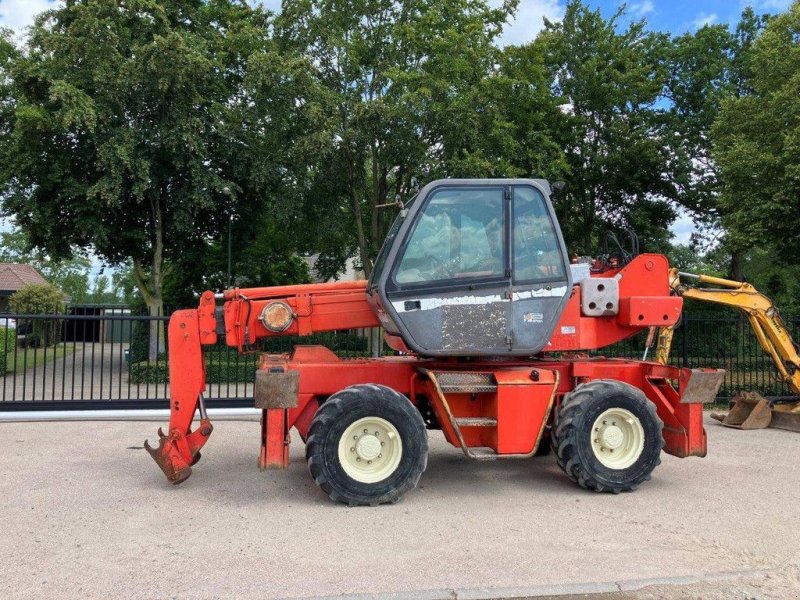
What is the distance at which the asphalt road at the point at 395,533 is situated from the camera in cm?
418

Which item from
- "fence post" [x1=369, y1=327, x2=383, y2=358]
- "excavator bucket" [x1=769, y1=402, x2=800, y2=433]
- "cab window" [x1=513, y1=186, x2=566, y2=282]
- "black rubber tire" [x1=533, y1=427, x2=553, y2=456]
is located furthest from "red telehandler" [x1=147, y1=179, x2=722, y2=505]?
"excavator bucket" [x1=769, y1=402, x2=800, y2=433]

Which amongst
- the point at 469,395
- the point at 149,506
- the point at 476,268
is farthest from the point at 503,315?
the point at 149,506

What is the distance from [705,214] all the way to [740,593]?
23.8 metres

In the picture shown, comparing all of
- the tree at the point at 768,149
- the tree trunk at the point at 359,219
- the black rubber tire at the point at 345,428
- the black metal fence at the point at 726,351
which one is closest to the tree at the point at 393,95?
the tree trunk at the point at 359,219

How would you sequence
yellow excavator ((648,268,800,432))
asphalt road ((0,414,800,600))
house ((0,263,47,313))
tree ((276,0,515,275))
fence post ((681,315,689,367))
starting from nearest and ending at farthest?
1. asphalt road ((0,414,800,600))
2. yellow excavator ((648,268,800,432))
3. fence post ((681,315,689,367))
4. tree ((276,0,515,275))
5. house ((0,263,47,313))

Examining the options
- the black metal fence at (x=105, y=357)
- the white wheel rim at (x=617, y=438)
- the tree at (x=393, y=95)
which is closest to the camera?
the white wheel rim at (x=617, y=438)

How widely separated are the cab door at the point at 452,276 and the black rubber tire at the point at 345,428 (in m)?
0.59

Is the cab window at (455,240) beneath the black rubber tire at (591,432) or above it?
above

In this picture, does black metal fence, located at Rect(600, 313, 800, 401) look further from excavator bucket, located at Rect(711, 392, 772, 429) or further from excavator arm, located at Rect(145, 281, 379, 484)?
excavator arm, located at Rect(145, 281, 379, 484)

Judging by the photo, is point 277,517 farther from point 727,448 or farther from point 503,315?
point 727,448

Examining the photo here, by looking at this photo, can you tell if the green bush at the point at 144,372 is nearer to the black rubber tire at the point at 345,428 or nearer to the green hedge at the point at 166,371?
the green hedge at the point at 166,371

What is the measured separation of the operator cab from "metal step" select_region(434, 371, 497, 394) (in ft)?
0.88

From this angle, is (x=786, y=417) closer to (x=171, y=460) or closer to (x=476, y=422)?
(x=476, y=422)

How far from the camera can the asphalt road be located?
165 inches
